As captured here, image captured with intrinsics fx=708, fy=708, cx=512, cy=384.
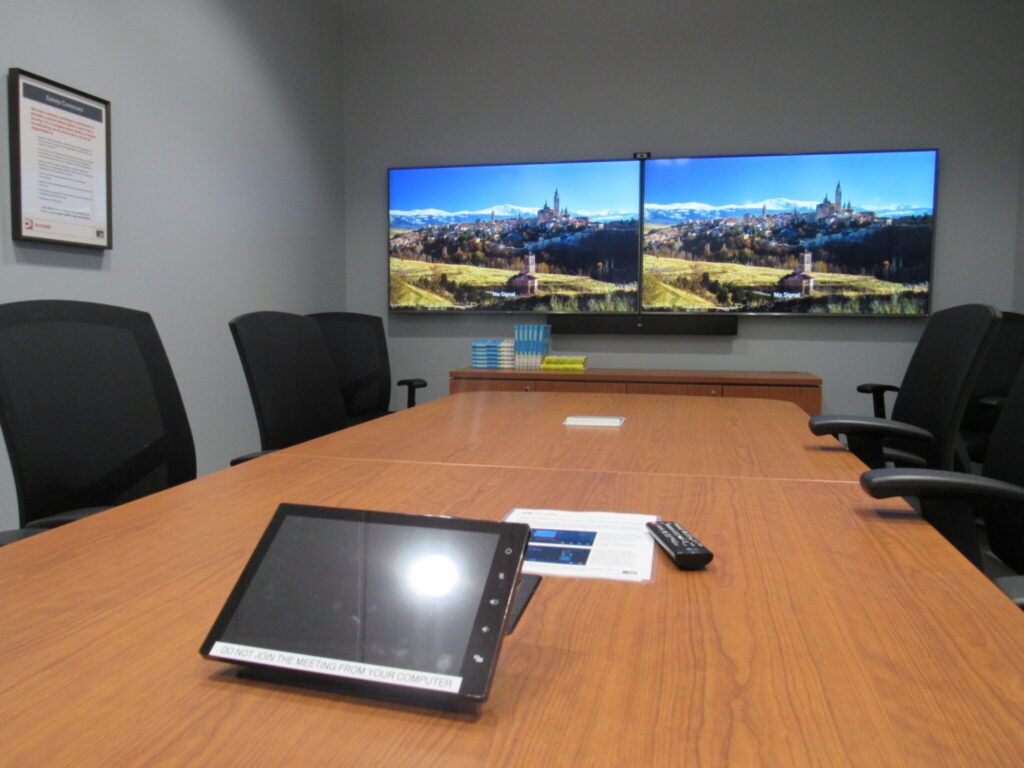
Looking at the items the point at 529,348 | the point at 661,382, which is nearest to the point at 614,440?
the point at 661,382

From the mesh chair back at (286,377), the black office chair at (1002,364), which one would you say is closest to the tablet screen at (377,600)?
the mesh chair back at (286,377)

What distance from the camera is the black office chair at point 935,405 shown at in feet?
5.88

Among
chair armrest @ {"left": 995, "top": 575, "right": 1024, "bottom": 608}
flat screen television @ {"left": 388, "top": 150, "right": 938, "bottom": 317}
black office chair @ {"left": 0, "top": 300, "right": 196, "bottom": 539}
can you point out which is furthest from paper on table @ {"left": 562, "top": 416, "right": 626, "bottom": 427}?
flat screen television @ {"left": 388, "top": 150, "right": 938, "bottom": 317}

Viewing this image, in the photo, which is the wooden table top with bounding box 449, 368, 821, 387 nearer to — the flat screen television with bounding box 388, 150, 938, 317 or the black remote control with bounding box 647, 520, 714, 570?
the flat screen television with bounding box 388, 150, 938, 317

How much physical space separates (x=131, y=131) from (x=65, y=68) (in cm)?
34

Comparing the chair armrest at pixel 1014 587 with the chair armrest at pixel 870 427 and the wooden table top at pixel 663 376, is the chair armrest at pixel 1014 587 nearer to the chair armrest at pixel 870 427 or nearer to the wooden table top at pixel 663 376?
the chair armrest at pixel 870 427

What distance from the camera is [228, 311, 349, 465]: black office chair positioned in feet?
6.64

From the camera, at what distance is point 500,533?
2.16ft

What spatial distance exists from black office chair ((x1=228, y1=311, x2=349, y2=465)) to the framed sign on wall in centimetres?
91

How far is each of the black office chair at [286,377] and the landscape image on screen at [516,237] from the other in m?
2.07

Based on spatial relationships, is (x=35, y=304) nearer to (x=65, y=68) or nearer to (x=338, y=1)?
(x=65, y=68)

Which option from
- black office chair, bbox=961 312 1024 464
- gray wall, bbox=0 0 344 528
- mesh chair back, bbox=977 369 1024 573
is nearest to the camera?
mesh chair back, bbox=977 369 1024 573

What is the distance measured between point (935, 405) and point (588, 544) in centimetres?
148

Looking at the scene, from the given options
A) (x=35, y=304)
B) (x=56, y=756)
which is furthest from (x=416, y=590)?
(x=35, y=304)
